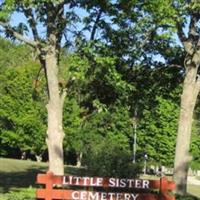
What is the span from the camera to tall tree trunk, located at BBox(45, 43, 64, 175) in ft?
56.6

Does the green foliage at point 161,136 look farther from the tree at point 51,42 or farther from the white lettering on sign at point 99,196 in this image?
the white lettering on sign at point 99,196

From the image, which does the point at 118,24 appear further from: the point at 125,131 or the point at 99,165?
the point at 125,131

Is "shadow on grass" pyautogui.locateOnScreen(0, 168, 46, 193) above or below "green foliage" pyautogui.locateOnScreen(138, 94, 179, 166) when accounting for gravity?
below

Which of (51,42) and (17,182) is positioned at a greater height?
(51,42)

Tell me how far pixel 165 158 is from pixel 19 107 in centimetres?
1556

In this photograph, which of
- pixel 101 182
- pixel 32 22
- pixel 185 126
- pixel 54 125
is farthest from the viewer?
pixel 185 126

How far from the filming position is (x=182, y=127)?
20344 millimetres

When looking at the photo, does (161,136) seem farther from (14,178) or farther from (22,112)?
(14,178)

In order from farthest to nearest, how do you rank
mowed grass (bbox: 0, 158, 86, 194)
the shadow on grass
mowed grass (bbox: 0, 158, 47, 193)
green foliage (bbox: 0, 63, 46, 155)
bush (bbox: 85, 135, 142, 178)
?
green foliage (bbox: 0, 63, 46, 155), mowed grass (bbox: 0, 158, 47, 193), mowed grass (bbox: 0, 158, 86, 194), the shadow on grass, bush (bbox: 85, 135, 142, 178)

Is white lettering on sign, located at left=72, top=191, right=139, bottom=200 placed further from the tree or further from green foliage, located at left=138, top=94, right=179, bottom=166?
green foliage, located at left=138, top=94, right=179, bottom=166

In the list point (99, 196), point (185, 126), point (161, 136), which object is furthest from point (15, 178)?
point (161, 136)

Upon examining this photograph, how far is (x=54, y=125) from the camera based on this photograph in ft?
56.9

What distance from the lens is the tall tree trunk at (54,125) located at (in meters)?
17.3

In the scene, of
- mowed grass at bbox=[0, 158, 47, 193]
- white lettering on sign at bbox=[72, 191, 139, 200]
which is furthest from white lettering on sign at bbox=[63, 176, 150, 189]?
mowed grass at bbox=[0, 158, 47, 193]
